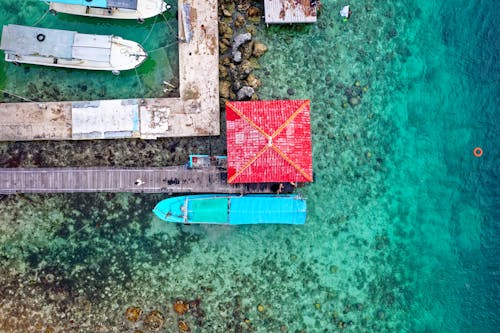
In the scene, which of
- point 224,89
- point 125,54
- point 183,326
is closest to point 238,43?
point 224,89

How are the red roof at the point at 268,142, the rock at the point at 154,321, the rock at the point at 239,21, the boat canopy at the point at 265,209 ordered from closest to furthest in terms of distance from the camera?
the red roof at the point at 268,142
the boat canopy at the point at 265,209
the rock at the point at 154,321
the rock at the point at 239,21

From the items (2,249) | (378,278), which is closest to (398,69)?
(378,278)

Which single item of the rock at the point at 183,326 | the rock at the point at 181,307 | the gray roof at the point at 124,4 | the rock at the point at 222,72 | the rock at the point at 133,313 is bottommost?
the rock at the point at 183,326

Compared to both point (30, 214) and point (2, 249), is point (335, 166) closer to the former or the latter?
point (30, 214)

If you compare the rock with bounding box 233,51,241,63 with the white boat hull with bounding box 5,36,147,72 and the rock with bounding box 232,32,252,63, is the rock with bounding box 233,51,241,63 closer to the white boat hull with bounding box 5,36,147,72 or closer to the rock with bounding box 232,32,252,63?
the rock with bounding box 232,32,252,63

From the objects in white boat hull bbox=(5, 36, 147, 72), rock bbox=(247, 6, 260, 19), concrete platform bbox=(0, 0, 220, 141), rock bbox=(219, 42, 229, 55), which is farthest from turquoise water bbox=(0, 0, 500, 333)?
white boat hull bbox=(5, 36, 147, 72)

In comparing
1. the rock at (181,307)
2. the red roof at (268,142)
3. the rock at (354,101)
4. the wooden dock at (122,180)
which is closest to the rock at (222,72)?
the red roof at (268,142)

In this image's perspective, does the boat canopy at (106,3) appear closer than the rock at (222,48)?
Yes

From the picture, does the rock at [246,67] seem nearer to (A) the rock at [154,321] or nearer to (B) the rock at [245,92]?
(B) the rock at [245,92]
